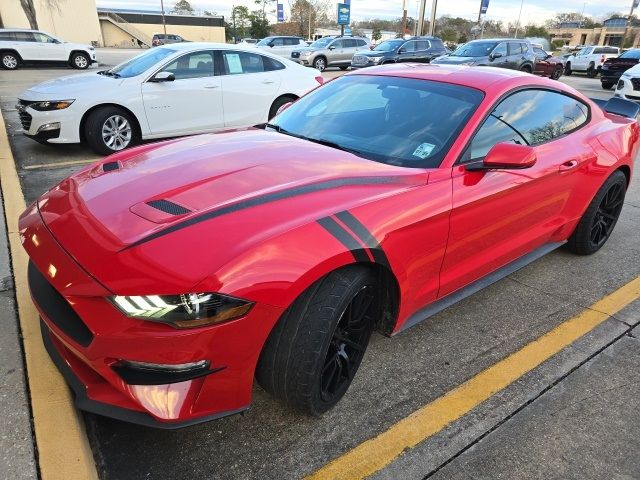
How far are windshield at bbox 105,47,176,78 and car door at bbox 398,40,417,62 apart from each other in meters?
15.9

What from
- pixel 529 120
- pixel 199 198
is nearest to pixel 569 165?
pixel 529 120

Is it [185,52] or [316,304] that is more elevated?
[185,52]

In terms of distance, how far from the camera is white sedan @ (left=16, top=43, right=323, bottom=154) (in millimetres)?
6199

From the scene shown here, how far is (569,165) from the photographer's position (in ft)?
10.9

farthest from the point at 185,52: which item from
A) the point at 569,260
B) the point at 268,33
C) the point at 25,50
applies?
the point at 268,33

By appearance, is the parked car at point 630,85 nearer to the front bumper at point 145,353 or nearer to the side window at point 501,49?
the side window at point 501,49

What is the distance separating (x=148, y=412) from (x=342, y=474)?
2.69 ft

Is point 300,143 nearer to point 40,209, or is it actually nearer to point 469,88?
point 469,88

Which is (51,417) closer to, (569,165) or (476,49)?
(569,165)

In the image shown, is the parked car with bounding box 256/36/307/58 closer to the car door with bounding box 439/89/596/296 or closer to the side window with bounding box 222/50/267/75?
the side window with bounding box 222/50/267/75

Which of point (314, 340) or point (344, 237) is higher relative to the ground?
point (344, 237)

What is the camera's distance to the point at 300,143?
2.86 metres

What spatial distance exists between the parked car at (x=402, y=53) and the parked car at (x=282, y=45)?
499cm

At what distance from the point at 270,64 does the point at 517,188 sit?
19.2ft
